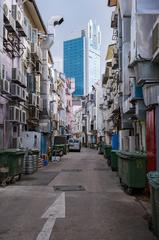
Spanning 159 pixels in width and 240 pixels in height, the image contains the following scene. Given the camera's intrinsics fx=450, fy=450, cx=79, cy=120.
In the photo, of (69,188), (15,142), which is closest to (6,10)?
(15,142)

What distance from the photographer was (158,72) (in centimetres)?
1919

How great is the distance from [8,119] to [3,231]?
69.7 ft

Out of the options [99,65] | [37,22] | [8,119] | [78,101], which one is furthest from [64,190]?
[78,101]

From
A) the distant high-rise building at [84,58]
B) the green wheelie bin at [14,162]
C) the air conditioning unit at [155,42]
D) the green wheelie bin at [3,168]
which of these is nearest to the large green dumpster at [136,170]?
the air conditioning unit at [155,42]

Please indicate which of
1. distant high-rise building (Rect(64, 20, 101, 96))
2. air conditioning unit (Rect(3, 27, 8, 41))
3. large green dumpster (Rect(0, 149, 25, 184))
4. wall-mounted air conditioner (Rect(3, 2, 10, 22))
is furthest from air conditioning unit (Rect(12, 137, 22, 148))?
distant high-rise building (Rect(64, 20, 101, 96))

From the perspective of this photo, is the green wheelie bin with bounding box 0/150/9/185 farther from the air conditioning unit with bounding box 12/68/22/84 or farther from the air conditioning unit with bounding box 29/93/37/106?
the air conditioning unit with bounding box 29/93/37/106

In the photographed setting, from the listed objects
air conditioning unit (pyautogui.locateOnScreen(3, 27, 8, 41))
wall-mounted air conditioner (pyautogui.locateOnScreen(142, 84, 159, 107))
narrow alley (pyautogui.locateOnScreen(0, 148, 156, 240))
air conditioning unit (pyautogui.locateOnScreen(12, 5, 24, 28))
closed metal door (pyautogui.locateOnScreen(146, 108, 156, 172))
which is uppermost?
air conditioning unit (pyautogui.locateOnScreen(12, 5, 24, 28))

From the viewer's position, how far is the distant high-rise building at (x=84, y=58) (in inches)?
4988

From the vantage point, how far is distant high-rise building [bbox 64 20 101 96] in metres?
127

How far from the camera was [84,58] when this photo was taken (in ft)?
433

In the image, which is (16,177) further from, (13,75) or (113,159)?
(13,75)

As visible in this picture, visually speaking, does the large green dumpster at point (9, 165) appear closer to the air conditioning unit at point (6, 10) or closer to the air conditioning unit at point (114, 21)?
the air conditioning unit at point (6, 10)

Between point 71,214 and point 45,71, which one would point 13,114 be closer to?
point 71,214

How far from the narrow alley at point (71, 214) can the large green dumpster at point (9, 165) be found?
89cm
